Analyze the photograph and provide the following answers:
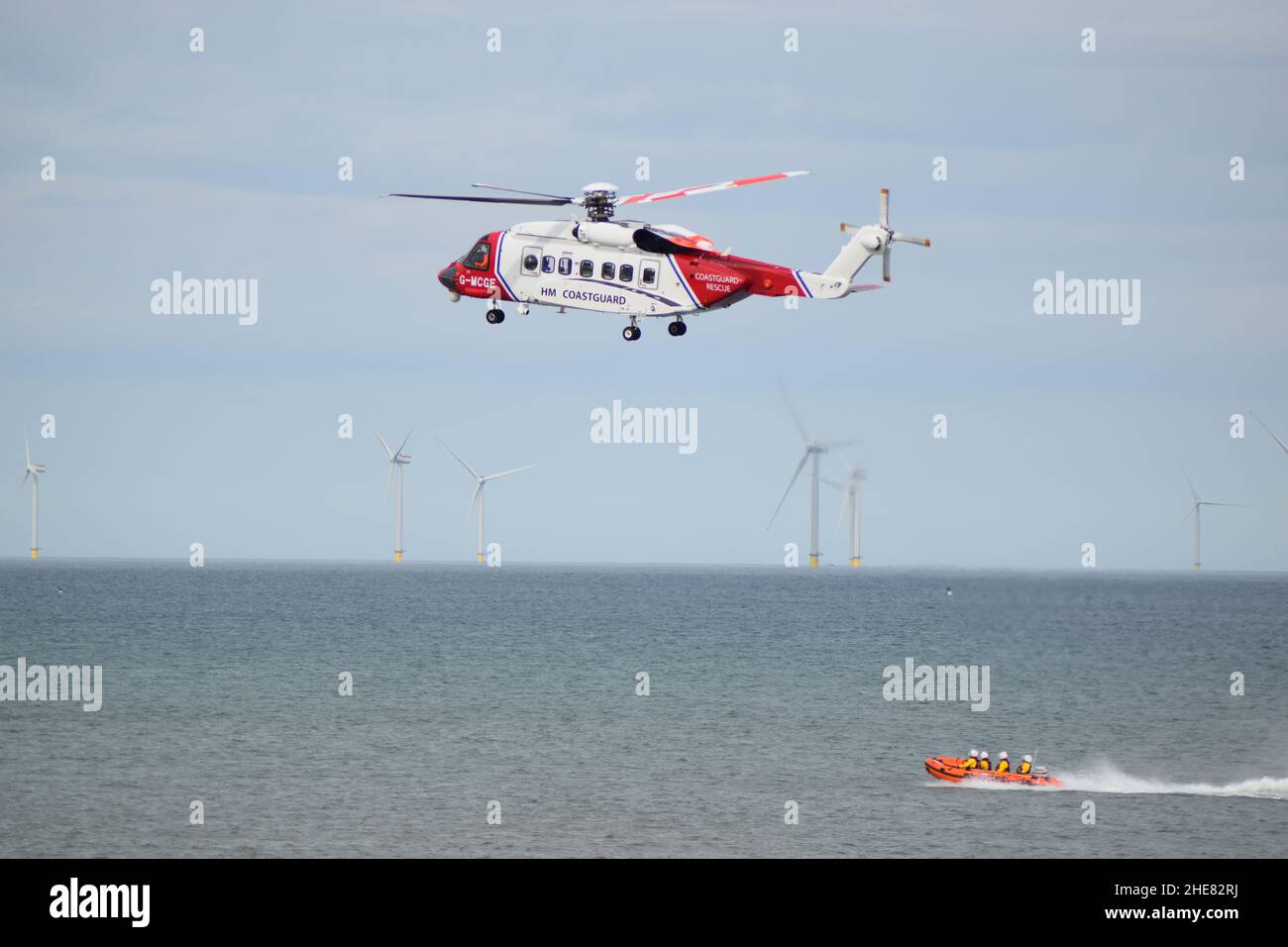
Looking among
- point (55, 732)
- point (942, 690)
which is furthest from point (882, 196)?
point (942, 690)

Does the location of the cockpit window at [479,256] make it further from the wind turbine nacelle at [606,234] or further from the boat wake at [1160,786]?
the boat wake at [1160,786]

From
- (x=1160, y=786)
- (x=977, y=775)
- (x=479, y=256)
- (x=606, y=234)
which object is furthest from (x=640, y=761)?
(x=606, y=234)

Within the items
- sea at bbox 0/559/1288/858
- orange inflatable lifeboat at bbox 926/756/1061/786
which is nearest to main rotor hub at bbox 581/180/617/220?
sea at bbox 0/559/1288/858

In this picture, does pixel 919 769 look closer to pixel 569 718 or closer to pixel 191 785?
pixel 569 718

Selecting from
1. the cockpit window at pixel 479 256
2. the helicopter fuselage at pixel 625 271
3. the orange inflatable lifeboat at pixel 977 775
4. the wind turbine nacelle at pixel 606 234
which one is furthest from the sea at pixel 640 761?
the wind turbine nacelle at pixel 606 234

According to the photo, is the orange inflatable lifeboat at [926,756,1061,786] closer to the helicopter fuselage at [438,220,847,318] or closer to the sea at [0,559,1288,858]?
the sea at [0,559,1288,858]
